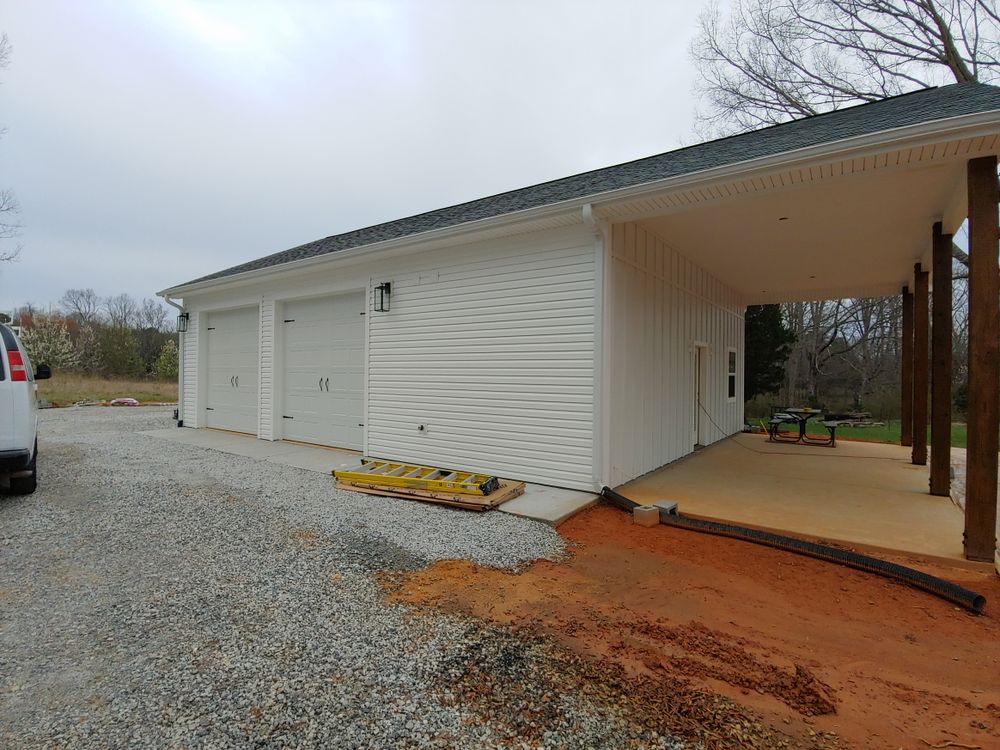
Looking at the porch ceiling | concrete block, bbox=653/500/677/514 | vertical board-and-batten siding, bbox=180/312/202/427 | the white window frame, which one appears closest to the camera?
the porch ceiling

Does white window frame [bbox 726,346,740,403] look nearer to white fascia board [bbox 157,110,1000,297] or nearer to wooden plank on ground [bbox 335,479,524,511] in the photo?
white fascia board [bbox 157,110,1000,297]

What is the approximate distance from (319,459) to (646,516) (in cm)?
494

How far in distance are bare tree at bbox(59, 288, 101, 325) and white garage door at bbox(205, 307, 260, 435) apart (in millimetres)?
29858

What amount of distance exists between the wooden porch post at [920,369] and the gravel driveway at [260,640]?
6261mm

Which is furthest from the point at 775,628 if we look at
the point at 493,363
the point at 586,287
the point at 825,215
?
the point at 825,215

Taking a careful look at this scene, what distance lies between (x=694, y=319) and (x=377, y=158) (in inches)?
364

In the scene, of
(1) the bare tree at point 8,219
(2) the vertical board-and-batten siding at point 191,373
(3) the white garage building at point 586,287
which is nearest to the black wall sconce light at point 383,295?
(3) the white garage building at point 586,287

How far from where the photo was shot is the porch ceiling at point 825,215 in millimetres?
3861

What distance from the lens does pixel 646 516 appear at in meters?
4.52

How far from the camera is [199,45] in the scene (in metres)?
7.45

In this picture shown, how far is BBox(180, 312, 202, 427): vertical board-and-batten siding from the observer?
1052cm

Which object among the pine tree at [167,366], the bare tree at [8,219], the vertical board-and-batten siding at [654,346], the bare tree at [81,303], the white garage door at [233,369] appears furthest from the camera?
the bare tree at [81,303]

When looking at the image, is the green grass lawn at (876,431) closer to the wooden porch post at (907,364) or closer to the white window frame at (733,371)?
the wooden porch post at (907,364)

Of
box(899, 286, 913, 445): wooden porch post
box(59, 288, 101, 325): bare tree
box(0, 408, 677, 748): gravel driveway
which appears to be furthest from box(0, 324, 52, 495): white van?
box(59, 288, 101, 325): bare tree
